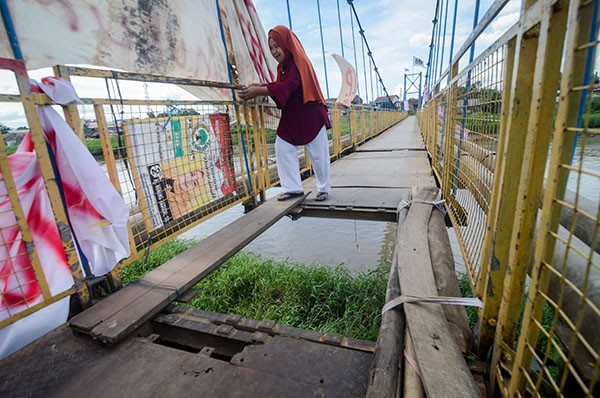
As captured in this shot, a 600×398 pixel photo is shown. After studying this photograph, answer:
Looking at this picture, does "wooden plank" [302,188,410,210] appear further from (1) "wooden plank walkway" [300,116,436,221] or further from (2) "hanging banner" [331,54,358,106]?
(2) "hanging banner" [331,54,358,106]

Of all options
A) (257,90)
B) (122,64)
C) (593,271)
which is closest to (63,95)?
(122,64)

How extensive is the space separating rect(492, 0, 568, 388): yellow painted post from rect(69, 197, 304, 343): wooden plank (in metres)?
1.36

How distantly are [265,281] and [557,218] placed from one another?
3142mm

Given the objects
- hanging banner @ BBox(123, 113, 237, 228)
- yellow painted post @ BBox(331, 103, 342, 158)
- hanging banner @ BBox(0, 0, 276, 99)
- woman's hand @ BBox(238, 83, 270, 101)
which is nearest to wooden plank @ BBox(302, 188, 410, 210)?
hanging banner @ BBox(123, 113, 237, 228)

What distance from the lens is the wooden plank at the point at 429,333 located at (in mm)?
847

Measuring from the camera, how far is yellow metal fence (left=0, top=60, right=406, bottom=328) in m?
1.26

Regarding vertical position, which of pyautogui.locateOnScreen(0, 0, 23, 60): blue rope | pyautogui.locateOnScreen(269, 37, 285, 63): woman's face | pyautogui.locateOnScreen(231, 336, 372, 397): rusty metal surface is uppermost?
pyautogui.locateOnScreen(269, 37, 285, 63): woman's face

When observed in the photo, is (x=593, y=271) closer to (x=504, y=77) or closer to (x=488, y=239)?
(x=488, y=239)

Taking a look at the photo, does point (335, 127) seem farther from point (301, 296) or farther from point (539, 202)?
point (539, 202)

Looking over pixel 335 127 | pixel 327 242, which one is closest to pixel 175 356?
pixel 327 242

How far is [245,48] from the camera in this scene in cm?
317

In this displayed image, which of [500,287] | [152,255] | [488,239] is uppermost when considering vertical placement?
[488,239]

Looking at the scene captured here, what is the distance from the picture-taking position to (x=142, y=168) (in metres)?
1.90

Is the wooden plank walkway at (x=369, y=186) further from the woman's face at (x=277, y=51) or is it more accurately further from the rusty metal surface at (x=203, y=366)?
the rusty metal surface at (x=203, y=366)
